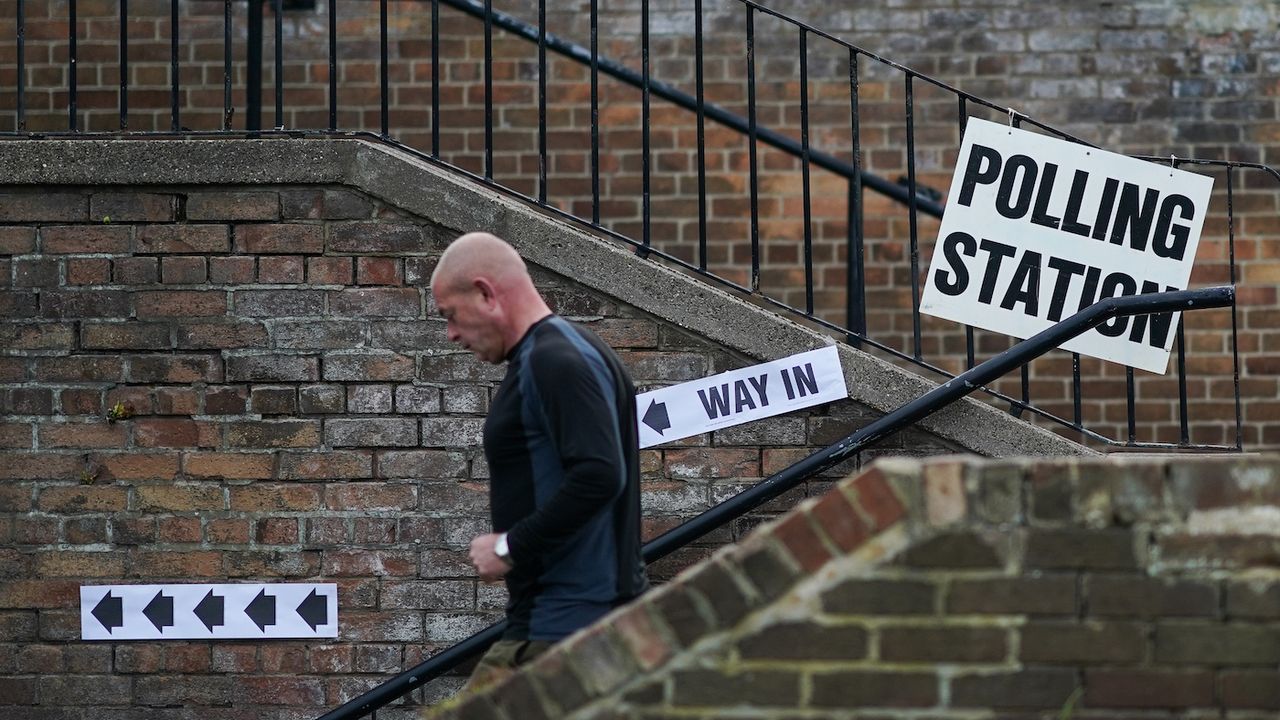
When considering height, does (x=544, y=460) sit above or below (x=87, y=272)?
below

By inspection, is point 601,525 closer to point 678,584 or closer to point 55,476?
point 678,584

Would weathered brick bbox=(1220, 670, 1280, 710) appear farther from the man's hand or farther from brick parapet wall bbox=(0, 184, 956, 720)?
brick parapet wall bbox=(0, 184, 956, 720)

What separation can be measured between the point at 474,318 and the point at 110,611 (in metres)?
2.00

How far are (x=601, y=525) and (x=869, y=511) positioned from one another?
0.84 meters

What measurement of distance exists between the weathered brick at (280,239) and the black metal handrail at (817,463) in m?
1.35

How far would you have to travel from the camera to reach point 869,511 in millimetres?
2432

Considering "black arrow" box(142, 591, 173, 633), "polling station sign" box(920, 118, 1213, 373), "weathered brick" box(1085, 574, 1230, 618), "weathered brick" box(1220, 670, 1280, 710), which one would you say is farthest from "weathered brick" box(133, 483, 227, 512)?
"weathered brick" box(1220, 670, 1280, 710)

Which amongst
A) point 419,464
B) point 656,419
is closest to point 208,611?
point 419,464

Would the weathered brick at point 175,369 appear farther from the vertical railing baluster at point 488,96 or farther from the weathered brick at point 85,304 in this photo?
the vertical railing baluster at point 488,96

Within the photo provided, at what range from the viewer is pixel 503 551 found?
302 cm

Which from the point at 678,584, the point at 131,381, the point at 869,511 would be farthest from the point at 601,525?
the point at 131,381

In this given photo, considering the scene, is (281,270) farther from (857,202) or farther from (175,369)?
(857,202)

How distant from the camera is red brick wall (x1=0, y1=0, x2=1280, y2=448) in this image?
22.2ft

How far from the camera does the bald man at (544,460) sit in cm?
298
